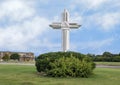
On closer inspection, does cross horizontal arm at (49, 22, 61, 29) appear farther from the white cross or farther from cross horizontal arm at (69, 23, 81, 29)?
cross horizontal arm at (69, 23, 81, 29)

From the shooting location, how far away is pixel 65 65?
21.5m

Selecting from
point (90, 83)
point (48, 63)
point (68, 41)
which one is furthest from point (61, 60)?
point (68, 41)

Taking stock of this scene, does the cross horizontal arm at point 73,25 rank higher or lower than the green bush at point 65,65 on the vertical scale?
higher

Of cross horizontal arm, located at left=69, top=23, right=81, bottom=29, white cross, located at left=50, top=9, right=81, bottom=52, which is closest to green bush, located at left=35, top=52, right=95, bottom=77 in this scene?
white cross, located at left=50, top=9, right=81, bottom=52

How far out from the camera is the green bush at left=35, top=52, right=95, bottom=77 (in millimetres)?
21250

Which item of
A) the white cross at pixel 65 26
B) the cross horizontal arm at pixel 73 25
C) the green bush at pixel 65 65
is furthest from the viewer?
the cross horizontal arm at pixel 73 25

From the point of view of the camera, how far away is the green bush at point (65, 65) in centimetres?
2125

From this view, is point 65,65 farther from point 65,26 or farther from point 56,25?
point 56,25

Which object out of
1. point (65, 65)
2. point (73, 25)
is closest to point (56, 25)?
point (73, 25)

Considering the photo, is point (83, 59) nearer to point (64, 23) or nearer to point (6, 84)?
point (6, 84)

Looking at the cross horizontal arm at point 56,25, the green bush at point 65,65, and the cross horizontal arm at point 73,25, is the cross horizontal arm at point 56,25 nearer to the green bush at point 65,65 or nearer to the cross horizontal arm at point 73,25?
the cross horizontal arm at point 73,25

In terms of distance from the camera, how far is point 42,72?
75.6ft

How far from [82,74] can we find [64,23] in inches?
572

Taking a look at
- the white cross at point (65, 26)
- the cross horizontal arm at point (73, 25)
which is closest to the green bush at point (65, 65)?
the white cross at point (65, 26)
